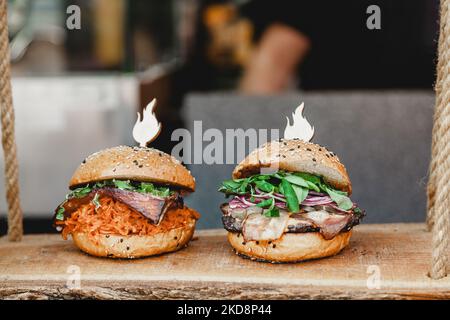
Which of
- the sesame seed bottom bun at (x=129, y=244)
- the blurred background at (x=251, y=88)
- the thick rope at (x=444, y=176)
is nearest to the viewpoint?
the thick rope at (x=444, y=176)

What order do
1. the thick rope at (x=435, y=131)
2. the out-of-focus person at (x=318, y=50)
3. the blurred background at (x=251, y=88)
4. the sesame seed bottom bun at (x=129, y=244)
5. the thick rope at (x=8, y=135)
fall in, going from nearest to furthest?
1. the thick rope at (x=435, y=131)
2. the sesame seed bottom bun at (x=129, y=244)
3. the thick rope at (x=8, y=135)
4. the blurred background at (x=251, y=88)
5. the out-of-focus person at (x=318, y=50)

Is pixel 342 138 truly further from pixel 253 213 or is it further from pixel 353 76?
pixel 253 213

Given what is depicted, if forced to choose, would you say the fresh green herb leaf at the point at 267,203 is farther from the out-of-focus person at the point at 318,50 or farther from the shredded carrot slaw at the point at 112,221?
the out-of-focus person at the point at 318,50

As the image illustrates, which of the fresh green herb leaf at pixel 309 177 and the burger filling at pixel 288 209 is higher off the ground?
the fresh green herb leaf at pixel 309 177

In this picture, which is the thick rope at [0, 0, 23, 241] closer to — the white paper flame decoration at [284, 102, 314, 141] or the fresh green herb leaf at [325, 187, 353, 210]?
the white paper flame decoration at [284, 102, 314, 141]

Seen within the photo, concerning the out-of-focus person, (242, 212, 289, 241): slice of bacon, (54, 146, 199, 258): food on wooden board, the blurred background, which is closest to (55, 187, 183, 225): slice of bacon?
(54, 146, 199, 258): food on wooden board

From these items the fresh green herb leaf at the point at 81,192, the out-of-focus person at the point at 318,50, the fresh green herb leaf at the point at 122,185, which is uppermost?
the out-of-focus person at the point at 318,50

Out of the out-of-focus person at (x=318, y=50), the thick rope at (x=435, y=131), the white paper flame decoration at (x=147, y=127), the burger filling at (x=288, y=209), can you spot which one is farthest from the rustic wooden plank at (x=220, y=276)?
the out-of-focus person at (x=318, y=50)
